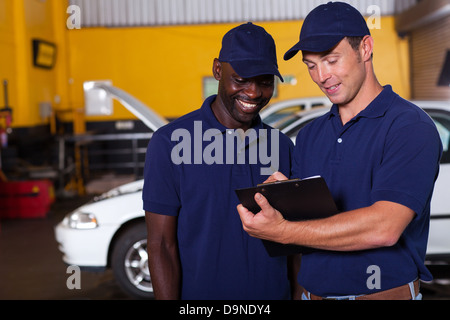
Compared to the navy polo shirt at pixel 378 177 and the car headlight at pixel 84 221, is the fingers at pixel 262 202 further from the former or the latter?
the car headlight at pixel 84 221

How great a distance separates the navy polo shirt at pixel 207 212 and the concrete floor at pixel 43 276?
2926mm

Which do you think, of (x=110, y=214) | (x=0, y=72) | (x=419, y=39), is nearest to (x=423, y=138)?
(x=110, y=214)

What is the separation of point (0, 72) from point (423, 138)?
35.3 feet

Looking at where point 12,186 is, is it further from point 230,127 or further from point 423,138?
point 423,138

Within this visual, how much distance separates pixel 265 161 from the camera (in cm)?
192

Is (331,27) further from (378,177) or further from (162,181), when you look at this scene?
(162,181)

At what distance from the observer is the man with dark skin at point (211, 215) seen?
180 cm

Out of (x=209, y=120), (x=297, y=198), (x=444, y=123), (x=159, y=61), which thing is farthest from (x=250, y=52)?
(x=159, y=61)

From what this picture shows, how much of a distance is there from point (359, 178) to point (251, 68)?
20.3 inches

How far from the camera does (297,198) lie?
5.24 ft

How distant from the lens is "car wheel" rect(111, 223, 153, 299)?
4.37 m

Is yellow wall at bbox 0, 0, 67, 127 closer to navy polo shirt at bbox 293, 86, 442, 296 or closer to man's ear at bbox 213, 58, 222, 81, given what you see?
man's ear at bbox 213, 58, 222, 81

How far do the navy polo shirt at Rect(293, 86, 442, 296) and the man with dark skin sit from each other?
20 cm

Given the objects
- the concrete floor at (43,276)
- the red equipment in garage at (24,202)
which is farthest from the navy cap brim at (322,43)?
the red equipment in garage at (24,202)
